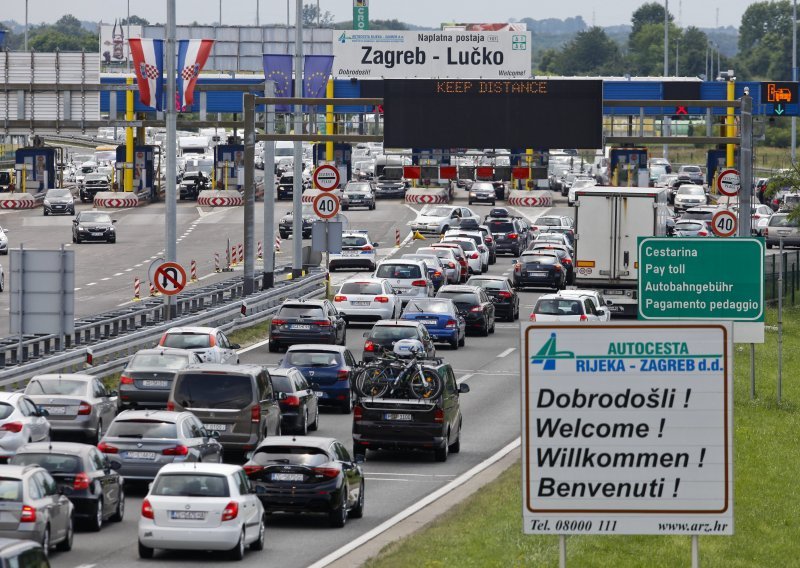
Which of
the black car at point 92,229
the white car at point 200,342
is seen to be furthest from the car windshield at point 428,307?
the black car at point 92,229

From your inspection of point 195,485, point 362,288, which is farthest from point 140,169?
point 195,485

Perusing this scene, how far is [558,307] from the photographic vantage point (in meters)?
43.8

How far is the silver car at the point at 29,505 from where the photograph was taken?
20.4 meters

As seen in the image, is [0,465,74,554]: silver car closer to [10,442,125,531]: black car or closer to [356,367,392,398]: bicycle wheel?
[10,442,125,531]: black car

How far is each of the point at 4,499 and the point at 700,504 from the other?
33.8ft

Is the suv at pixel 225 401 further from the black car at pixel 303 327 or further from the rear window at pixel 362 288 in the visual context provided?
the rear window at pixel 362 288

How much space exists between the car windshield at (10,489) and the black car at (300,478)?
4178 millimetres

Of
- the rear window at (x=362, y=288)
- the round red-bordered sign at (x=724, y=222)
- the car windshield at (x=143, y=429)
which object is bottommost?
the car windshield at (x=143, y=429)

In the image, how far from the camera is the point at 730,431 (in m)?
12.1

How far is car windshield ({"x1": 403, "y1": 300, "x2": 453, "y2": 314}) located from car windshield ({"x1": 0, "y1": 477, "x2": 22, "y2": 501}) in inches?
970

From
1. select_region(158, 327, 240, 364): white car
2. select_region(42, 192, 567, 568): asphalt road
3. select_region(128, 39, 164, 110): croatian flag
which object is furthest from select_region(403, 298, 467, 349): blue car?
select_region(158, 327, 240, 364): white car

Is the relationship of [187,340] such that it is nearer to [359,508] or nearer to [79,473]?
[359,508]

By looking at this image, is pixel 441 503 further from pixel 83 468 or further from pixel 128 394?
pixel 128 394

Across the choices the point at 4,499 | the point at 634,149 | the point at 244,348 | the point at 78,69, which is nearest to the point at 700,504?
the point at 4,499
